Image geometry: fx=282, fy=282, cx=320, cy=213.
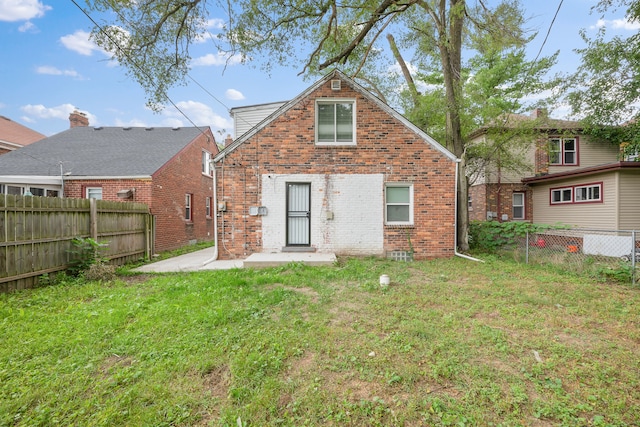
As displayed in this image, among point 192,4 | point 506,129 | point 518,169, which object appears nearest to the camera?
point 192,4

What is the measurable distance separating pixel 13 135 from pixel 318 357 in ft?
87.5

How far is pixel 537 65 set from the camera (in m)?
11.5

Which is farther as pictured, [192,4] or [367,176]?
[367,176]

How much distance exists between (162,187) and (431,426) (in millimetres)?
11853

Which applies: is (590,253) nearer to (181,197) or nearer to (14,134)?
(181,197)

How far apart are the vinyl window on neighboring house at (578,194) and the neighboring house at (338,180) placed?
813cm

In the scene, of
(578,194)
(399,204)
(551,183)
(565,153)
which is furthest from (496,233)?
(565,153)

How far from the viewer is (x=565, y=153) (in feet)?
48.8

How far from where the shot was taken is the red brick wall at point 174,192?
10.6 m

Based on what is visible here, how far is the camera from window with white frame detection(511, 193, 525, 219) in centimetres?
1498

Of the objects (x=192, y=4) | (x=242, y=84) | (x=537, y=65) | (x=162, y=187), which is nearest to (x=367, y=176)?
(x=242, y=84)

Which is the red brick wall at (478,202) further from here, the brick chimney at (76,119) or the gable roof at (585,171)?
the brick chimney at (76,119)

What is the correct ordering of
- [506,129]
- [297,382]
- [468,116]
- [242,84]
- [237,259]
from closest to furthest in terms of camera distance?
[297,382]
[237,259]
[242,84]
[468,116]
[506,129]

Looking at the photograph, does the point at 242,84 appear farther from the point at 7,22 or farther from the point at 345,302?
the point at 345,302
